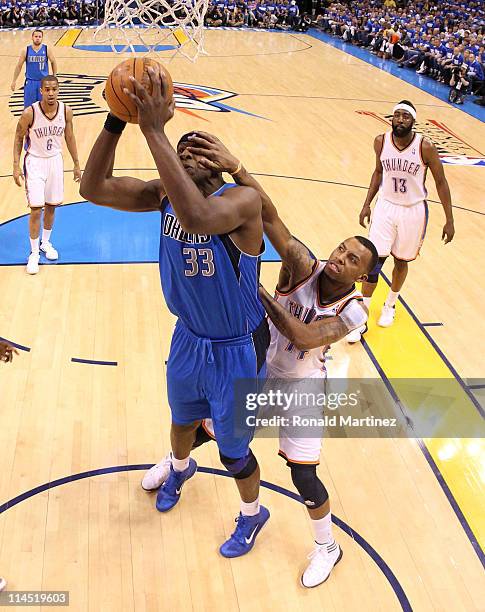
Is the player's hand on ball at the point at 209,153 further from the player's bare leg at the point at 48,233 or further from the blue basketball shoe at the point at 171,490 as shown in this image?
the player's bare leg at the point at 48,233

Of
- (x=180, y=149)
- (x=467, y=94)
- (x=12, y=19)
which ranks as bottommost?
(x=12, y=19)

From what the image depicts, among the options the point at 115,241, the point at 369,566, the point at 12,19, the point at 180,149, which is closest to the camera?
the point at 180,149

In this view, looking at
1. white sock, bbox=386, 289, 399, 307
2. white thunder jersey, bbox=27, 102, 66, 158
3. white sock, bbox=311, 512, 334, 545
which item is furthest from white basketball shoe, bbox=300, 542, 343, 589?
white thunder jersey, bbox=27, 102, 66, 158

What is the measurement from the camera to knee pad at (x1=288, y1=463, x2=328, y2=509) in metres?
3.44

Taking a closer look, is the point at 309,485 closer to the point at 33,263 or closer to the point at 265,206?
the point at 265,206

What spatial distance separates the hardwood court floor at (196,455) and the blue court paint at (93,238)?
0.04 m

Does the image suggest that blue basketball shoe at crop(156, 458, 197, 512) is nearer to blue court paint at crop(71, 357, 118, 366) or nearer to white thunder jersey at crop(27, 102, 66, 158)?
blue court paint at crop(71, 357, 118, 366)

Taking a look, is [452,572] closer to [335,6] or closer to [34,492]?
[34,492]

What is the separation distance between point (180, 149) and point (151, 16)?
176 cm

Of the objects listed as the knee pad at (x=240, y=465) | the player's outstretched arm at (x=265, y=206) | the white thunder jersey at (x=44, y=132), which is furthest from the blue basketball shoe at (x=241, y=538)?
the white thunder jersey at (x=44, y=132)

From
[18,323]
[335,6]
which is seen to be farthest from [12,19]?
[18,323]

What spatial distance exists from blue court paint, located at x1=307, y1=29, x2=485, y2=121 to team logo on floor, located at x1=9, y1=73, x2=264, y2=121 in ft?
16.1

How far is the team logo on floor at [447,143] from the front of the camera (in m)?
10.8

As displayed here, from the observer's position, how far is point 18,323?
5820 mm
